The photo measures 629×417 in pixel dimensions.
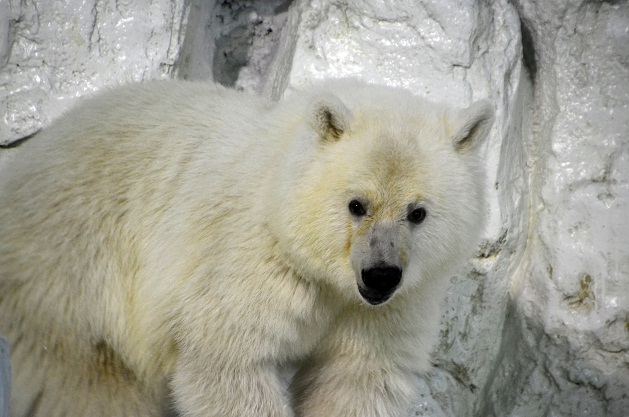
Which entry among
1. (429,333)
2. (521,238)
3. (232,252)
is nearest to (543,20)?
(521,238)

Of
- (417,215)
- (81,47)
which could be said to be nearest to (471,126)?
(417,215)

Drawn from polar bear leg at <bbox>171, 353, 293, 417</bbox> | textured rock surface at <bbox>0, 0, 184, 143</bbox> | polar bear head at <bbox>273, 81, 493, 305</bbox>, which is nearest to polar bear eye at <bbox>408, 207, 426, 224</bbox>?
polar bear head at <bbox>273, 81, 493, 305</bbox>

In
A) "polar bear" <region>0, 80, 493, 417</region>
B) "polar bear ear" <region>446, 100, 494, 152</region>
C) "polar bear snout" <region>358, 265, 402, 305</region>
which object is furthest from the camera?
"polar bear ear" <region>446, 100, 494, 152</region>

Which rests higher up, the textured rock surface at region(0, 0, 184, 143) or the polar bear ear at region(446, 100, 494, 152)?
the polar bear ear at region(446, 100, 494, 152)

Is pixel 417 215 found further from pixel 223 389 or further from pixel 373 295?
pixel 223 389

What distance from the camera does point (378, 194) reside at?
420 cm

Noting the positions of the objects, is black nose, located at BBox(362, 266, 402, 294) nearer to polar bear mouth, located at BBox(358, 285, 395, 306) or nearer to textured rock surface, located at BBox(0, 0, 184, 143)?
polar bear mouth, located at BBox(358, 285, 395, 306)

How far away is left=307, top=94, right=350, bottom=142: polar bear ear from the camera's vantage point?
14.0 feet

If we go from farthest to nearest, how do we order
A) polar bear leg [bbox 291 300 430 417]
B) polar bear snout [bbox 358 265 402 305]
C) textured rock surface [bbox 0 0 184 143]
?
1. textured rock surface [bbox 0 0 184 143]
2. polar bear leg [bbox 291 300 430 417]
3. polar bear snout [bbox 358 265 402 305]

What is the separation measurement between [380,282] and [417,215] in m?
0.42

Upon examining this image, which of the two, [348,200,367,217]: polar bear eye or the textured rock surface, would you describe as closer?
[348,200,367,217]: polar bear eye

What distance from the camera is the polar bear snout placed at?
161 inches

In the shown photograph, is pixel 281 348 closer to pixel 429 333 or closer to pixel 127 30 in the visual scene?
Answer: pixel 429 333

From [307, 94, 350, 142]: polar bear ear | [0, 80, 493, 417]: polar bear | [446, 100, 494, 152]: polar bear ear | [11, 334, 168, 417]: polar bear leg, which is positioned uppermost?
[446, 100, 494, 152]: polar bear ear
